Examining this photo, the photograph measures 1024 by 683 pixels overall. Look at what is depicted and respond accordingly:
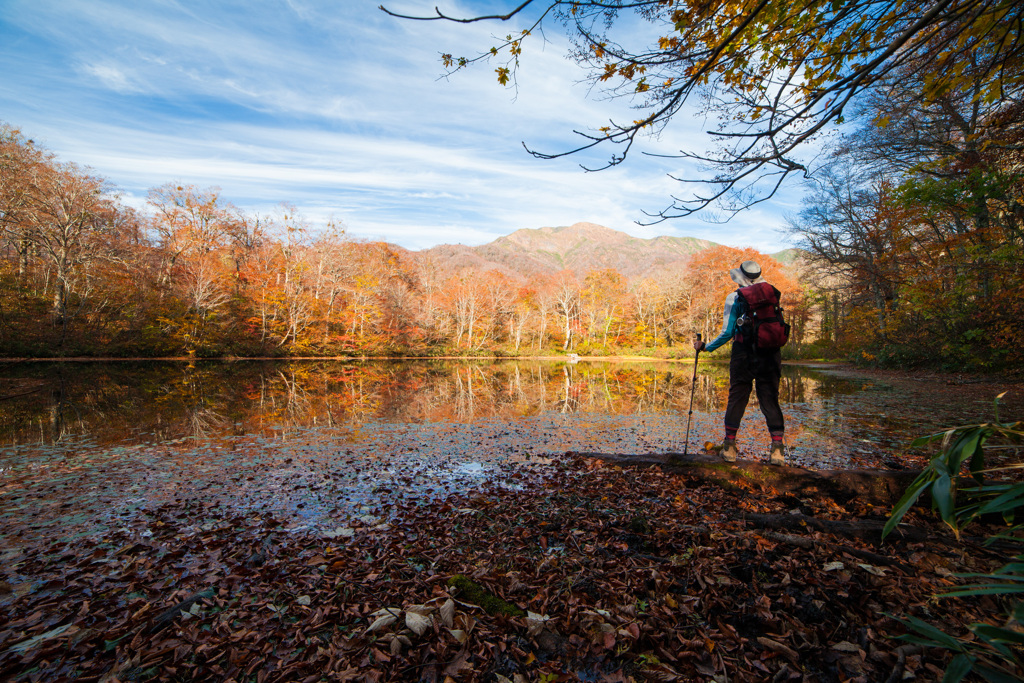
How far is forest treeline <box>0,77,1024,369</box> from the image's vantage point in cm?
1209

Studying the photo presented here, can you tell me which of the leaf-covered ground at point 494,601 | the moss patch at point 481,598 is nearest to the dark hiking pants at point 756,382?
the leaf-covered ground at point 494,601

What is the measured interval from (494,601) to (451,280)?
4697 centimetres

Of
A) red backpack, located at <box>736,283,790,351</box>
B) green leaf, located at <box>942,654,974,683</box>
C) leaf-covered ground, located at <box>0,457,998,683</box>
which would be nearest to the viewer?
green leaf, located at <box>942,654,974,683</box>

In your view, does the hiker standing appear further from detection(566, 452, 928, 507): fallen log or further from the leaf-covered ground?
the leaf-covered ground

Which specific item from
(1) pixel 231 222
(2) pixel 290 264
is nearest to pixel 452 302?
(2) pixel 290 264

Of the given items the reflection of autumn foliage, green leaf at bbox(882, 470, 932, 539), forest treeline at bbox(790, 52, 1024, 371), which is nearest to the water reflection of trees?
forest treeline at bbox(790, 52, 1024, 371)

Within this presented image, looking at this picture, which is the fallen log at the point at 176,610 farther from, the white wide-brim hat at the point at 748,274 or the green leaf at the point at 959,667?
the white wide-brim hat at the point at 748,274

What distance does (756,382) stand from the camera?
16.2 ft

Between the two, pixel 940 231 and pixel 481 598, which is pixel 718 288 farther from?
pixel 481 598

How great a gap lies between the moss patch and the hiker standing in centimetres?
345

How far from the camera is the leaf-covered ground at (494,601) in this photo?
198cm

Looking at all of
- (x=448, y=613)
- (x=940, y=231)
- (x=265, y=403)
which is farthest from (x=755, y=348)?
(x=940, y=231)

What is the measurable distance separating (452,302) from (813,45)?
1645 inches

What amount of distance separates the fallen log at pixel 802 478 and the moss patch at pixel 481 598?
8.54 feet
